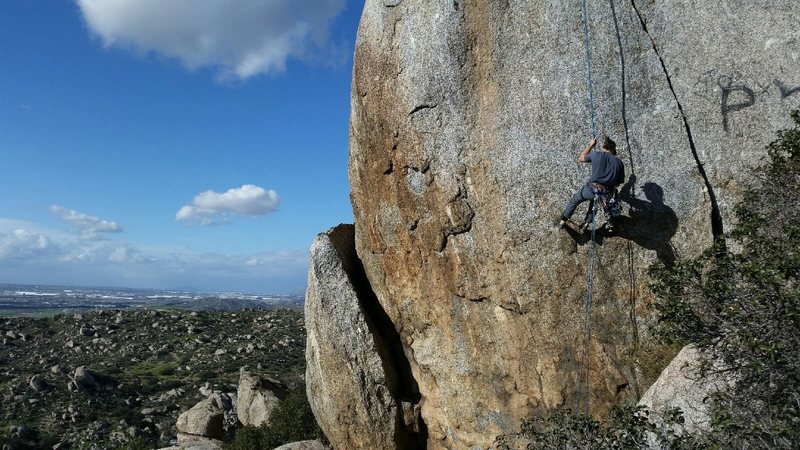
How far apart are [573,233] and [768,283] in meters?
4.42

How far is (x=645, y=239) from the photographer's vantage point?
11.2m

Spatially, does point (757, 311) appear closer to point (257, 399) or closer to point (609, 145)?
point (609, 145)

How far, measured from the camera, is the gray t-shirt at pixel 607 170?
10.4m

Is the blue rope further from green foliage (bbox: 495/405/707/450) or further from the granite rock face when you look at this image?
green foliage (bbox: 495/405/707/450)

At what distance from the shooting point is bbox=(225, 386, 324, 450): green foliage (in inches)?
901

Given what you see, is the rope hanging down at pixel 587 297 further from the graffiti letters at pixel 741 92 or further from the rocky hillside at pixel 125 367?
the rocky hillside at pixel 125 367

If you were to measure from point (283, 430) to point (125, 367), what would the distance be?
31.4 metres

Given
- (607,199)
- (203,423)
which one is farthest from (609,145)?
(203,423)

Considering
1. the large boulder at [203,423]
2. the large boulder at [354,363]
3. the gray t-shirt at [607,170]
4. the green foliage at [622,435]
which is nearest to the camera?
the green foliage at [622,435]

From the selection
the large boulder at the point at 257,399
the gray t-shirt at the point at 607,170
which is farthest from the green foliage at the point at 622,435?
the large boulder at the point at 257,399

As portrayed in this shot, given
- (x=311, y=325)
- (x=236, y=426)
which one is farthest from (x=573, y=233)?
(x=236, y=426)

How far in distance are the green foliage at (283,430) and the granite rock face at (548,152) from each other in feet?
37.3

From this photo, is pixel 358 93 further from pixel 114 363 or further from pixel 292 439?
pixel 114 363

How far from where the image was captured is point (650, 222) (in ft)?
36.8
